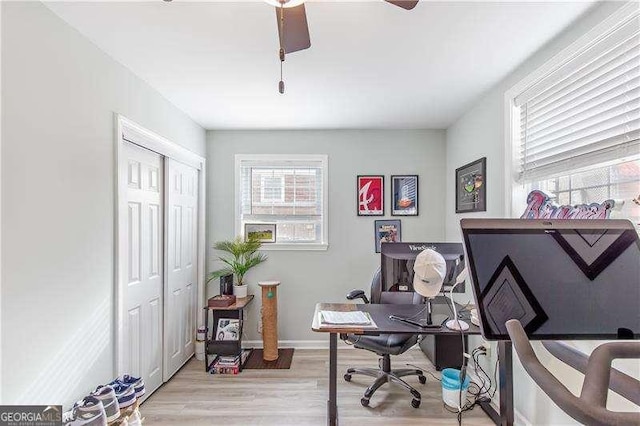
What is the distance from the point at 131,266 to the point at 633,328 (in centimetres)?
263

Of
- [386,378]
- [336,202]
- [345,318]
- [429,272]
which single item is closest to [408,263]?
[429,272]

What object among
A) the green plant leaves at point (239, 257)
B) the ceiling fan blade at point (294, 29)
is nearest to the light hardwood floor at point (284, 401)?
the green plant leaves at point (239, 257)

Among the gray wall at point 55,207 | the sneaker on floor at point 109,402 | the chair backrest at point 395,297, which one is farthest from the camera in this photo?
the chair backrest at point 395,297

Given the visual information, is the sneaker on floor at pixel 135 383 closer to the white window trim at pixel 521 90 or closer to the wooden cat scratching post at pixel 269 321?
the wooden cat scratching post at pixel 269 321

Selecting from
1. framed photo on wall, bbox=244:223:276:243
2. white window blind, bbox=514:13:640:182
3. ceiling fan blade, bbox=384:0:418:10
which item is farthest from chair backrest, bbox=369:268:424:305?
ceiling fan blade, bbox=384:0:418:10

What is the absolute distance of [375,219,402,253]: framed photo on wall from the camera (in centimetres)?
366

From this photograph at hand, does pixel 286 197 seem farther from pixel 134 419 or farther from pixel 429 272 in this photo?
pixel 134 419

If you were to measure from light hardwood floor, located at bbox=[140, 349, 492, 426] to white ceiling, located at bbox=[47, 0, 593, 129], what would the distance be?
7.92ft

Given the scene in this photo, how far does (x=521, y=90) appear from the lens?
7.17ft

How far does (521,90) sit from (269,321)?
2890 millimetres

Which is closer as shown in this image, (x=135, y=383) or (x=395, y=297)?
(x=135, y=383)

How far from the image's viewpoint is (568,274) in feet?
2.61

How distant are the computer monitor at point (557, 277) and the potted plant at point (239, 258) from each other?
2876mm

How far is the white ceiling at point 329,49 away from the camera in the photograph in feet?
5.33
